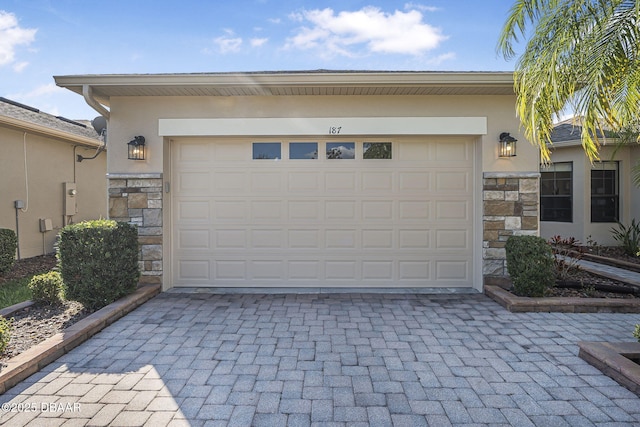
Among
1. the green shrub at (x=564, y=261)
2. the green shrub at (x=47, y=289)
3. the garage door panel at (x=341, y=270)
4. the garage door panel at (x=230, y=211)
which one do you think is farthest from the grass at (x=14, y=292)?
the green shrub at (x=564, y=261)

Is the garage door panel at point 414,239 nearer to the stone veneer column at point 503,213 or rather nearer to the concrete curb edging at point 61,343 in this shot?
the stone veneer column at point 503,213

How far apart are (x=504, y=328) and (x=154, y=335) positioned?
377 cm

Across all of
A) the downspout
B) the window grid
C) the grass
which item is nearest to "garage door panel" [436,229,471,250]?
the window grid

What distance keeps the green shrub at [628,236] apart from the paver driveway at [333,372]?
15.6ft

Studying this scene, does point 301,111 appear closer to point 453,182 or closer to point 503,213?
point 453,182

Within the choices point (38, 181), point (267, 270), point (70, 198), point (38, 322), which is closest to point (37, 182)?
point (38, 181)

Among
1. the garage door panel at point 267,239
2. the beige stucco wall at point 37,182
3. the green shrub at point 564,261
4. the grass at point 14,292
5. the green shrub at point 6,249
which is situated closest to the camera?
the grass at point 14,292

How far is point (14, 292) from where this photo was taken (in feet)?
16.4

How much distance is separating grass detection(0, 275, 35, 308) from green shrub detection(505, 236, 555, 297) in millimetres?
6634

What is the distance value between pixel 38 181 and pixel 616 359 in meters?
10.2

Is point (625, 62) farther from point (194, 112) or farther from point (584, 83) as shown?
point (194, 112)

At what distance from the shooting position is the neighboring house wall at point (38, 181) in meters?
7.02

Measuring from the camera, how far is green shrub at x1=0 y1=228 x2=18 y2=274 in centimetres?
582

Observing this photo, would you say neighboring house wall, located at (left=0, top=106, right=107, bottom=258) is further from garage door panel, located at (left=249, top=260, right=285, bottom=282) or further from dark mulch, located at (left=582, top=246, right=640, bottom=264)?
dark mulch, located at (left=582, top=246, right=640, bottom=264)
